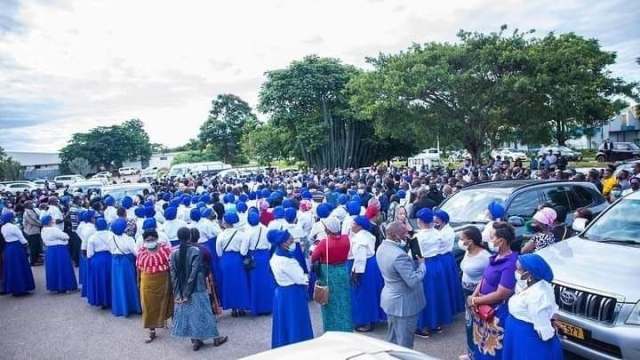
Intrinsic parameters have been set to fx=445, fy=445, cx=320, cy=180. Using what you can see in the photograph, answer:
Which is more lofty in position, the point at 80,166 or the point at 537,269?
the point at 80,166

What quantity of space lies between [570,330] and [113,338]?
619 cm

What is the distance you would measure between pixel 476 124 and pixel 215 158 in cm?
5067

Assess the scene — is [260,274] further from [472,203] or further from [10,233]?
[10,233]

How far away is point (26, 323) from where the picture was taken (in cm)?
786

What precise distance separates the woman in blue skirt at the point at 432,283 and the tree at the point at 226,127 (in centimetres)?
5897

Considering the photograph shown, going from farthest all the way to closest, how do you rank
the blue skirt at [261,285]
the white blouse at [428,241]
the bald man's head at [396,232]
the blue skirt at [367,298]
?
the blue skirt at [261,285] → the blue skirt at [367,298] → the white blouse at [428,241] → the bald man's head at [396,232]

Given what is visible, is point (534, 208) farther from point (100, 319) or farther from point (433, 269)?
point (100, 319)

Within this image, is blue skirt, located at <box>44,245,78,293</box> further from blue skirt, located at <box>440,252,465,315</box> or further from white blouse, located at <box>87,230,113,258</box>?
blue skirt, located at <box>440,252,465,315</box>

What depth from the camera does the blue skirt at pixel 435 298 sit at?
19.7 feet

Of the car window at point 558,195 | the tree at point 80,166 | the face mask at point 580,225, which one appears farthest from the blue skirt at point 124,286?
the tree at point 80,166

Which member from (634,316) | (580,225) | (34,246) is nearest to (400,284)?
(634,316)

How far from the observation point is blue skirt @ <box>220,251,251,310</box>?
740 cm

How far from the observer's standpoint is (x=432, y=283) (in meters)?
6.05

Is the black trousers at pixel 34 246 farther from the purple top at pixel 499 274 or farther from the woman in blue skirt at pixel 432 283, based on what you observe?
the purple top at pixel 499 274
